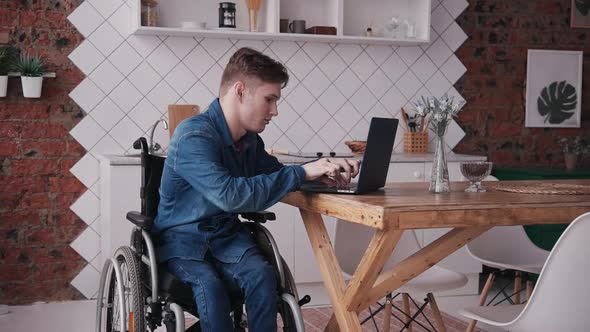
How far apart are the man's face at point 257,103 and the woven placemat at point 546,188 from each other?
0.88m

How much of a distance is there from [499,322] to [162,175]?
1.15m

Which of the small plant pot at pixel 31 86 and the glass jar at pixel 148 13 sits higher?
the glass jar at pixel 148 13

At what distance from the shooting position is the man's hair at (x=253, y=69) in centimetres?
247

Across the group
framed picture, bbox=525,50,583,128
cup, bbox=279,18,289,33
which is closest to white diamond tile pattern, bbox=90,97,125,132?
cup, bbox=279,18,289,33

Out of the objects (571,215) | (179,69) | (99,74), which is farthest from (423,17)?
(571,215)

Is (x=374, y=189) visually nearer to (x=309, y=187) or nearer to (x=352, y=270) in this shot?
(x=309, y=187)

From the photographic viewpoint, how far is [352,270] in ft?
9.83

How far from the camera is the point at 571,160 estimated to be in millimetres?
5188

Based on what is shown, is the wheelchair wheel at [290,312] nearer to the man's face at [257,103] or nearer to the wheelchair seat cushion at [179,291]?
the wheelchair seat cushion at [179,291]

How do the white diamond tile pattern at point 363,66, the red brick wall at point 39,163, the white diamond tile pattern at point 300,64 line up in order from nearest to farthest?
1. the red brick wall at point 39,163
2. the white diamond tile pattern at point 300,64
3. the white diamond tile pattern at point 363,66

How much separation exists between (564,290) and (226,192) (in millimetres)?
977

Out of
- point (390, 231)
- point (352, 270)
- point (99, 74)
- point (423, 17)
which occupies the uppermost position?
point (423, 17)

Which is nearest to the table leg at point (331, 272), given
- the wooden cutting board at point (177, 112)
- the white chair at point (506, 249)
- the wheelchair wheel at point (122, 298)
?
the wheelchair wheel at point (122, 298)

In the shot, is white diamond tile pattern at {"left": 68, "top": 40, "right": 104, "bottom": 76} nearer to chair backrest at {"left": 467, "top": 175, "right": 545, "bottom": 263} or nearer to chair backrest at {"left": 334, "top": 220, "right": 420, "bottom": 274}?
chair backrest at {"left": 334, "top": 220, "right": 420, "bottom": 274}
